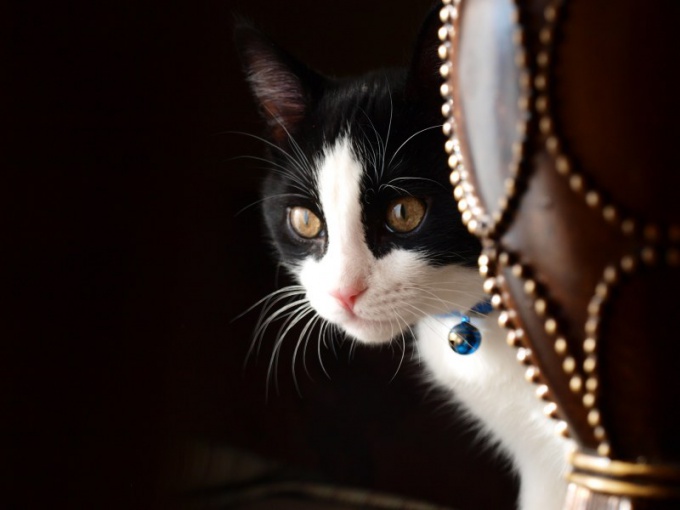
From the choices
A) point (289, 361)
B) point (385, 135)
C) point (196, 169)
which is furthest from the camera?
point (289, 361)

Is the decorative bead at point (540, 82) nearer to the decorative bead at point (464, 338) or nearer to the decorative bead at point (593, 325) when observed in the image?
the decorative bead at point (593, 325)

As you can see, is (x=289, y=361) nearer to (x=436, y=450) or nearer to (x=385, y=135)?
(x=436, y=450)

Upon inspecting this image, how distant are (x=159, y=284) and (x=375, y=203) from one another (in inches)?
11.6

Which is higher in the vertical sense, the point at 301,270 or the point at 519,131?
the point at 519,131

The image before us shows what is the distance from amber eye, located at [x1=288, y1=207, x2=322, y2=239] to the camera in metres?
0.84

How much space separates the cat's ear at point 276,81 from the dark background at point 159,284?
0.31 feet

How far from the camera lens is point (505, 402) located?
80 centimetres

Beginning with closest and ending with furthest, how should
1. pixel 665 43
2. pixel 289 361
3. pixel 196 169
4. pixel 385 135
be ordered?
pixel 665 43 < pixel 385 135 < pixel 196 169 < pixel 289 361

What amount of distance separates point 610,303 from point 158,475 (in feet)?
2.15

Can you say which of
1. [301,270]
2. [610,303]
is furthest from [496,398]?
[610,303]

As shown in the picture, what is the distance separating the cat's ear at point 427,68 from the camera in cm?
73

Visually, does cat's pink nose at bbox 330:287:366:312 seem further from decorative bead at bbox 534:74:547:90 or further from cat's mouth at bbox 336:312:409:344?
decorative bead at bbox 534:74:547:90

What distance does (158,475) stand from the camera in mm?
855

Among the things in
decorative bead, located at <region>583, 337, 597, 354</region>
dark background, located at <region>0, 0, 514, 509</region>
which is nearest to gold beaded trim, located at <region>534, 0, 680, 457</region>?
decorative bead, located at <region>583, 337, 597, 354</region>
